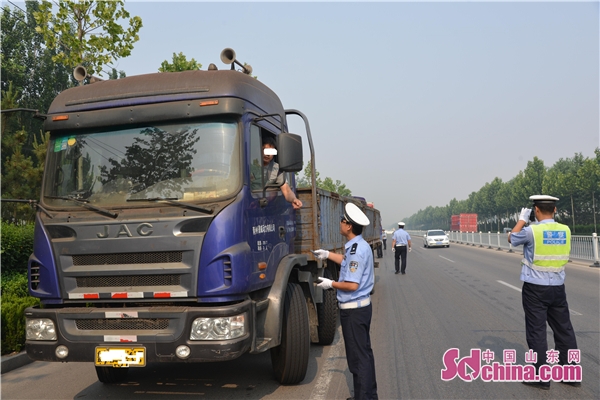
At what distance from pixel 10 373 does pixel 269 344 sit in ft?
12.3

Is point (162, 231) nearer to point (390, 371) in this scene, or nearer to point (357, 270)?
point (357, 270)

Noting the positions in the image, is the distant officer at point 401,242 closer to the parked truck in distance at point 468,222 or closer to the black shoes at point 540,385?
the black shoes at point 540,385

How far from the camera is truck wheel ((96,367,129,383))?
520cm

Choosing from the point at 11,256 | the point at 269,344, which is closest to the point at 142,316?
the point at 269,344

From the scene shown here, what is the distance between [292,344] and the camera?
15.7 ft

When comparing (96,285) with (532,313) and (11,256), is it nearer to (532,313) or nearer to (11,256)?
(532,313)

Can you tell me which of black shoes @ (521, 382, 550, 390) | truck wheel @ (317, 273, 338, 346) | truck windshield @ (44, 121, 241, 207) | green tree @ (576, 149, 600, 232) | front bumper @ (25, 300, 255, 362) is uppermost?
green tree @ (576, 149, 600, 232)

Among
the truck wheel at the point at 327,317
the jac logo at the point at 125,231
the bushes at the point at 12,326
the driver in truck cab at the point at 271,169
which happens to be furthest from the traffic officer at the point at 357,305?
the bushes at the point at 12,326

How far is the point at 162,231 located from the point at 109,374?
7.27 ft

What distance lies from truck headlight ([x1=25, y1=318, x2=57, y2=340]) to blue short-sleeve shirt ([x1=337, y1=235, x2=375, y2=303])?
2437 mm

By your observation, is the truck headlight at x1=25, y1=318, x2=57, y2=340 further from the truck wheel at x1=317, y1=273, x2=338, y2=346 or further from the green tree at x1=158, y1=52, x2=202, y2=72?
the green tree at x1=158, y1=52, x2=202, y2=72

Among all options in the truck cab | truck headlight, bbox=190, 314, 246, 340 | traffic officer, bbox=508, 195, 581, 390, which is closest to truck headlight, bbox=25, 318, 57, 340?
the truck cab

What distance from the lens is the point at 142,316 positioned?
3.94 m

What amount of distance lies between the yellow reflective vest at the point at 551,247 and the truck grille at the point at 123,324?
360 centimetres
